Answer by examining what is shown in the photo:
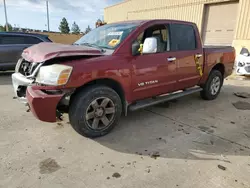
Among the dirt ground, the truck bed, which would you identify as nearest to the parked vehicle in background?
the dirt ground

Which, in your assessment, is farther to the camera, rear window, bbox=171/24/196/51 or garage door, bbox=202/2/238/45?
garage door, bbox=202/2/238/45

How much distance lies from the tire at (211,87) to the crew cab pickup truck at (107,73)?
2.62ft

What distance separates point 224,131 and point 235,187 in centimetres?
146

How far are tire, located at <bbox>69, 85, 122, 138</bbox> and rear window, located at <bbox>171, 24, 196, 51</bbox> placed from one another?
1676mm

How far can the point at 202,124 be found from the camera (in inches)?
147

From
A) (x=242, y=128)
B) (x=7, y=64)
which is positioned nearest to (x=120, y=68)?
(x=242, y=128)

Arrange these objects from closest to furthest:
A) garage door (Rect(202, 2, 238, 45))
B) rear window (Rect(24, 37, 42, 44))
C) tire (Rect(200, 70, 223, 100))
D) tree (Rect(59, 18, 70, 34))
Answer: tire (Rect(200, 70, 223, 100)), rear window (Rect(24, 37, 42, 44)), garage door (Rect(202, 2, 238, 45)), tree (Rect(59, 18, 70, 34))

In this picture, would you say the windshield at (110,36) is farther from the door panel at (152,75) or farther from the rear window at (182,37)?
the rear window at (182,37)

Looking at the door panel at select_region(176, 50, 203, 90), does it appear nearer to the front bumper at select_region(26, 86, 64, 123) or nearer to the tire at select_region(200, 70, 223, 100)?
the tire at select_region(200, 70, 223, 100)

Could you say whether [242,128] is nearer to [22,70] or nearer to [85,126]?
[85,126]

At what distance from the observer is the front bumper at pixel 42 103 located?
2564 mm

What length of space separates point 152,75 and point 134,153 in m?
1.39

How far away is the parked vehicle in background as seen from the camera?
7.41 meters

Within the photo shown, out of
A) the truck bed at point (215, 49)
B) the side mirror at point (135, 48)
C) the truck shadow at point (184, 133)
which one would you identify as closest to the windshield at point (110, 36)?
the side mirror at point (135, 48)
